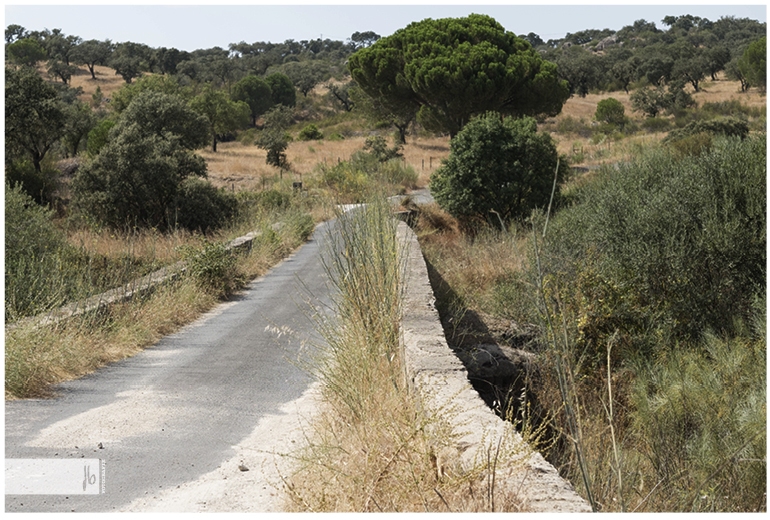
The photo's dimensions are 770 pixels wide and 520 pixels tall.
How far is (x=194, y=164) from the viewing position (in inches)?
696

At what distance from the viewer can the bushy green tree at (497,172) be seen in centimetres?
1711

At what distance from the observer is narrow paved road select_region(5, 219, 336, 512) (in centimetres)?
332

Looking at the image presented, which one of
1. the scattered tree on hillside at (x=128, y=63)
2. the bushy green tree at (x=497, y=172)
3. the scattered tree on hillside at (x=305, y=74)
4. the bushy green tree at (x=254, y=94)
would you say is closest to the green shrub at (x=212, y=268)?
the bushy green tree at (x=497, y=172)

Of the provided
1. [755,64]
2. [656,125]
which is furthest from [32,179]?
[755,64]

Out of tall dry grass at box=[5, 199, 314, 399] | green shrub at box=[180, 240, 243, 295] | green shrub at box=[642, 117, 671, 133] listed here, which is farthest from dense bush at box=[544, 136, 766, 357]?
green shrub at box=[642, 117, 671, 133]

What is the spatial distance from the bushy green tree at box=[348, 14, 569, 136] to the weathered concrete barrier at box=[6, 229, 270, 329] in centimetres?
2015

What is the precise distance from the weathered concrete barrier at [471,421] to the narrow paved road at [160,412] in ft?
3.52

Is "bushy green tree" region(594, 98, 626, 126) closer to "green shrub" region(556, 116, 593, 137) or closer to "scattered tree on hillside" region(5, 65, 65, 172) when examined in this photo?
"green shrub" region(556, 116, 593, 137)

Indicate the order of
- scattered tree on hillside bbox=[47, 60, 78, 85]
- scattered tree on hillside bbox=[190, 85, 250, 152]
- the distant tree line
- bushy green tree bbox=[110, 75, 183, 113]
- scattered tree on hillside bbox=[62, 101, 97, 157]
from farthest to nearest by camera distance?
scattered tree on hillside bbox=[47, 60, 78, 85]
the distant tree line
scattered tree on hillside bbox=[190, 85, 250, 152]
bushy green tree bbox=[110, 75, 183, 113]
scattered tree on hillside bbox=[62, 101, 97, 157]

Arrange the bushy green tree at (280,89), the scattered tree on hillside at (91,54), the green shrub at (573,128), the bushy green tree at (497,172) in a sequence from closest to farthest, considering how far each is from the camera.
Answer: the bushy green tree at (497,172), the green shrub at (573,128), the bushy green tree at (280,89), the scattered tree on hillside at (91,54)

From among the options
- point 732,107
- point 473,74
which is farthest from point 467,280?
point 732,107

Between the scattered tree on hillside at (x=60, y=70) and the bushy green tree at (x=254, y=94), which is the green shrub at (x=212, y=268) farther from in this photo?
the scattered tree on hillside at (x=60, y=70)

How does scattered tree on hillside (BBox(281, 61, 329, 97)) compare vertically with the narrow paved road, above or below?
above

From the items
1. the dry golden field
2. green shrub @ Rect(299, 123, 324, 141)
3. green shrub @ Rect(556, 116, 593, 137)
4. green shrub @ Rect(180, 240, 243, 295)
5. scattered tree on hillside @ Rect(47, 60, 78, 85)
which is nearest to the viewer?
green shrub @ Rect(180, 240, 243, 295)
